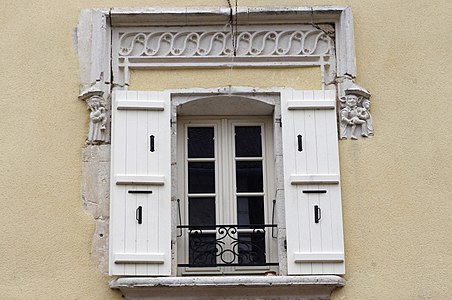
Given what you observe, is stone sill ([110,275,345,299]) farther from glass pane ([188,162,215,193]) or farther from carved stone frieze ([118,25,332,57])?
carved stone frieze ([118,25,332,57])

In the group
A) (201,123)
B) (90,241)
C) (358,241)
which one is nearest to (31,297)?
(90,241)

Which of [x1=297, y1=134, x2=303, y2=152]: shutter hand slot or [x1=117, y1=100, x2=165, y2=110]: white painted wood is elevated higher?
[x1=117, y1=100, x2=165, y2=110]: white painted wood

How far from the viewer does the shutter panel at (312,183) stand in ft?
26.5

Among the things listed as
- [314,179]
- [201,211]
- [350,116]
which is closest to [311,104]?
[350,116]

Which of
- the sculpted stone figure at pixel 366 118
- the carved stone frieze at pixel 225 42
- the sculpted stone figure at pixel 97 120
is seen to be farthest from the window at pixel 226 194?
the sculpted stone figure at pixel 366 118

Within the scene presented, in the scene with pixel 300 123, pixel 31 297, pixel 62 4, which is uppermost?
pixel 62 4

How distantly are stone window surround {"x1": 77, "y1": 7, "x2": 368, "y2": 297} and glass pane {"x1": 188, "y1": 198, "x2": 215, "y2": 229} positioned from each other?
27.9 inches

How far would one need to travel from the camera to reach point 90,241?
321 inches

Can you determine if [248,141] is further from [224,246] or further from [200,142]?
[224,246]

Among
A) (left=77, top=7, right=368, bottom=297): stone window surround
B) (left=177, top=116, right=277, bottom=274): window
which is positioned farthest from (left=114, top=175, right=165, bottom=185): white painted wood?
(left=177, top=116, right=277, bottom=274): window

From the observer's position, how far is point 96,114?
8445mm

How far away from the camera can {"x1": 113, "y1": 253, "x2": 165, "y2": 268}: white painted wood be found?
26.2ft

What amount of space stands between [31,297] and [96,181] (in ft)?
3.42

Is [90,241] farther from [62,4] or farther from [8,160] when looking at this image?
[62,4]
